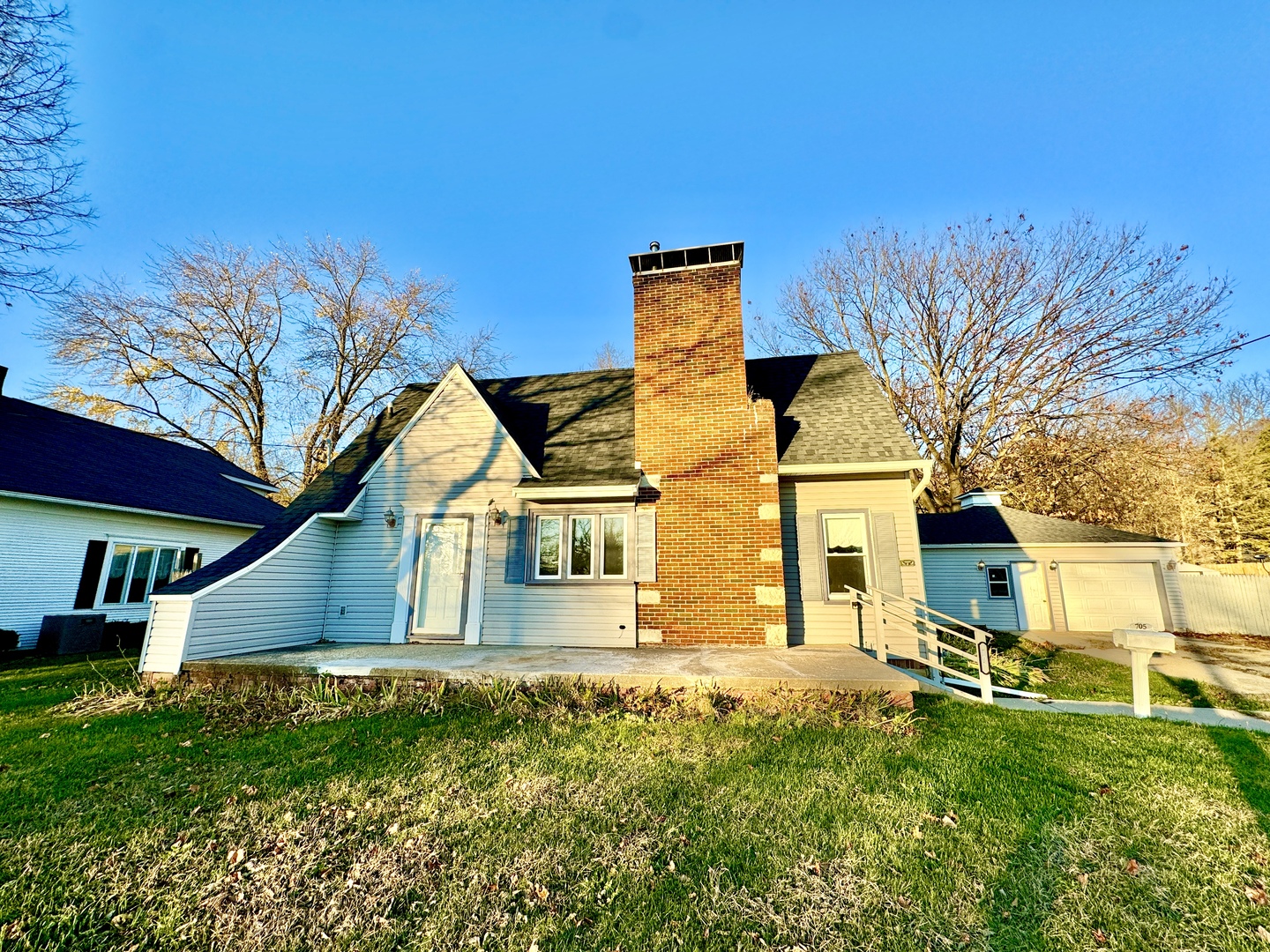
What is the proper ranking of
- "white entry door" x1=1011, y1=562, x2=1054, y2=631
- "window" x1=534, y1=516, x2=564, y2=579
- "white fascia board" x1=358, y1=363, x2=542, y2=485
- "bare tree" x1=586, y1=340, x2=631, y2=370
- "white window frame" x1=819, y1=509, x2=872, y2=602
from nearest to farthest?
1. "white window frame" x1=819, y1=509, x2=872, y2=602
2. "window" x1=534, y1=516, x2=564, y2=579
3. "white fascia board" x1=358, y1=363, x2=542, y2=485
4. "white entry door" x1=1011, y1=562, x2=1054, y2=631
5. "bare tree" x1=586, y1=340, x2=631, y2=370

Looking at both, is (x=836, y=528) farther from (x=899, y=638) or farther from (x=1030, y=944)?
(x=1030, y=944)

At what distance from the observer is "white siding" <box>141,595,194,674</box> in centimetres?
720

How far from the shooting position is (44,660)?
32.8ft

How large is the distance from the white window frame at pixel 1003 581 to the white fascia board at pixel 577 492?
15041mm

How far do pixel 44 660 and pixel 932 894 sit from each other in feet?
50.2

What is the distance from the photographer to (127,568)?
43.4ft

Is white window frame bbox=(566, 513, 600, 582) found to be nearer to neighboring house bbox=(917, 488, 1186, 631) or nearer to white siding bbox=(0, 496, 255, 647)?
neighboring house bbox=(917, 488, 1186, 631)

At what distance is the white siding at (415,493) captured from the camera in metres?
9.66

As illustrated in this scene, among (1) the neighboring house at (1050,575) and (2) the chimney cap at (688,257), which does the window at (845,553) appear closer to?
(2) the chimney cap at (688,257)

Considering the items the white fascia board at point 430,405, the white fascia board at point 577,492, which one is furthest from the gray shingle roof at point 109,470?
the white fascia board at point 577,492

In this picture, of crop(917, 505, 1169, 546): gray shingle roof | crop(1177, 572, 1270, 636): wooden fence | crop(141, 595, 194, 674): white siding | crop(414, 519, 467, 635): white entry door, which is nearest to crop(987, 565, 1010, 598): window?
crop(917, 505, 1169, 546): gray shingle roof

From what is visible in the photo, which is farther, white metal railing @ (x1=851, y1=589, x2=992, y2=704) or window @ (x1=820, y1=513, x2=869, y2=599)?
window @ (x1=820, y1=513, x2=869, y2=599)

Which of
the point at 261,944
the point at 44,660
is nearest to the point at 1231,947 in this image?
the point at 261,944

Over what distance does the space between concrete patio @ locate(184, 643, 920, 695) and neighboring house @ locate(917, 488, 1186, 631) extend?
1126cm
